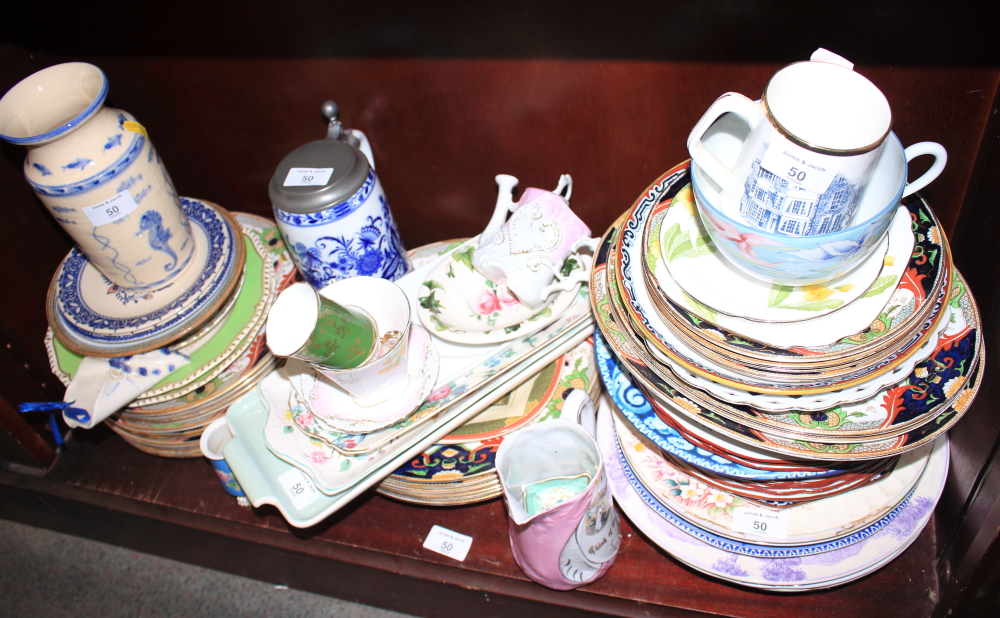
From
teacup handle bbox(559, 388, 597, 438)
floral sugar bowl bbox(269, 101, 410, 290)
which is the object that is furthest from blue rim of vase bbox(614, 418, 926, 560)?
floral sugar bowl bbox(269, 101, 410, 290)

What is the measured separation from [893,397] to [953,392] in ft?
0.16

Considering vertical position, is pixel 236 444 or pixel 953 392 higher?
pixel 953 392

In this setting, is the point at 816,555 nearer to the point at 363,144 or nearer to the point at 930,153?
the point at 930,153

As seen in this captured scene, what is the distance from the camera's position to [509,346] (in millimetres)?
833

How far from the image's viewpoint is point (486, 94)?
864mm

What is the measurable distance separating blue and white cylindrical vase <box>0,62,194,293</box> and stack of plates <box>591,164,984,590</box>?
1.87ft

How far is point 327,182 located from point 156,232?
0.80 ft

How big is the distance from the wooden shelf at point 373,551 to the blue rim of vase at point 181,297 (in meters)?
0.29

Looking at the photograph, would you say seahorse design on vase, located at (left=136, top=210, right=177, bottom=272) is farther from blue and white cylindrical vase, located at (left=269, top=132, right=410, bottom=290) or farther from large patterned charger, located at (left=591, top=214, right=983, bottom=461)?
large patterned charger, located at (left=591, top=214, right=983, bottom=461)

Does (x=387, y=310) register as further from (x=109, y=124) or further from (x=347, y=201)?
(x=109, y=124)

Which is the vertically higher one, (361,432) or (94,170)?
(94,170)

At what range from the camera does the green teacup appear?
666 mm

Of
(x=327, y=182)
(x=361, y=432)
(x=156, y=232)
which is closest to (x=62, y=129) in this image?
(x=156, y=232)

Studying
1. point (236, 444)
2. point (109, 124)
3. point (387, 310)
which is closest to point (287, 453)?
point (236, 444)
